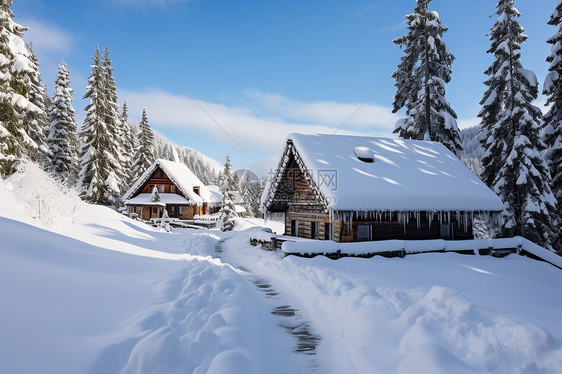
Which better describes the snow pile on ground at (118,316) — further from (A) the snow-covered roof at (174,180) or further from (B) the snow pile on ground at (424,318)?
(A) the snow-covered roof at (174,180)

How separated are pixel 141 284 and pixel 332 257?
28.6 feet

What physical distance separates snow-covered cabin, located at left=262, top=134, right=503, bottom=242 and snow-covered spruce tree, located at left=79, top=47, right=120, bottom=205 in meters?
21.3

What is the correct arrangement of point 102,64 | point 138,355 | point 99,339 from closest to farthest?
point 138,355, point 99,339, point 102,64

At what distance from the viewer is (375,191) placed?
53.1 ft

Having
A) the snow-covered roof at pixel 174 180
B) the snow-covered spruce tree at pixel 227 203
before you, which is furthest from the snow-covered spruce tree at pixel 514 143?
the snow-covered roof at pixel 174 180

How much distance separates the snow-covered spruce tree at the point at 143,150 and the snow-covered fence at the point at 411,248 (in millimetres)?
40010

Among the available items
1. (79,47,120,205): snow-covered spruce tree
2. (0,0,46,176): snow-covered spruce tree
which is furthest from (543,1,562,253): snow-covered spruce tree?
(79,47,120,205): snow-covered spruce tree

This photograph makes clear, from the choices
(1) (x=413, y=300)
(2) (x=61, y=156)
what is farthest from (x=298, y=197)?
(2) (x=61, y=156)

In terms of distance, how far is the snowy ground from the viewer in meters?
4.18

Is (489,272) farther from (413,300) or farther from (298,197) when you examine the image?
(298,197)

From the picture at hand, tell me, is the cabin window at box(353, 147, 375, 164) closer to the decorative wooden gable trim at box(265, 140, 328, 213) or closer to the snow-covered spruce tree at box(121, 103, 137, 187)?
the decorative wooden gable trim at box(265, 140, 328, 213)

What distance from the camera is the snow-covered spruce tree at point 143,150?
151ft

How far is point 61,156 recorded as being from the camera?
3606cm

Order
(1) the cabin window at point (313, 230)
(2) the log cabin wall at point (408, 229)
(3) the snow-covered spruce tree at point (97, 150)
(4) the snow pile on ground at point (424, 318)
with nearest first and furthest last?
(4) the snow pile on ground at point (424, 318), (2) the log cabin wall at point (408, 229), (1) the cabin window at point (313, 230), (3) the snow-covered spruce tree at point (97, 150)
